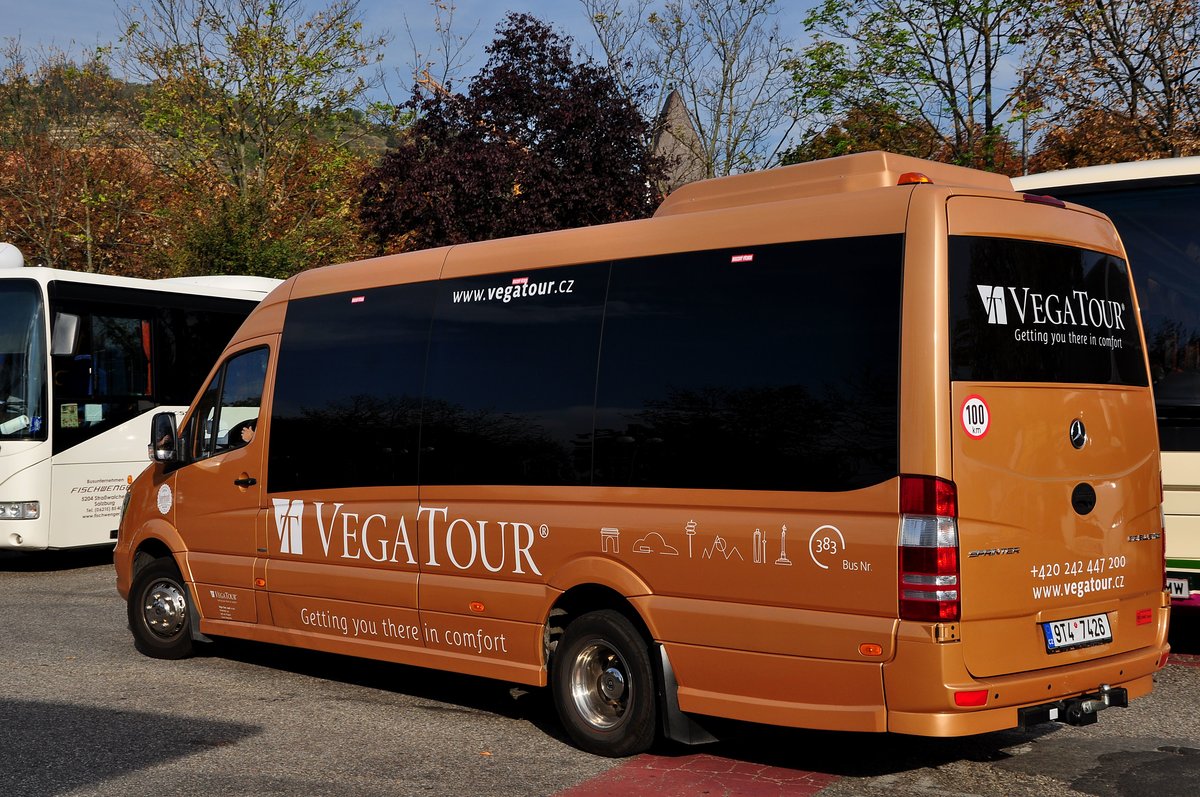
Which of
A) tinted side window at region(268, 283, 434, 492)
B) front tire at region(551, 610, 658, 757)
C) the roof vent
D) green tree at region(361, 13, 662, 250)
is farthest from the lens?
green tree at region(361, 13, 662, 250)

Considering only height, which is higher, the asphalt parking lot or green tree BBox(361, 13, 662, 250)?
green tree BBox(361, 13, 662, 250)

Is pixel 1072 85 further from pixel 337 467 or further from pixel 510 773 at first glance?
pixel 510 773

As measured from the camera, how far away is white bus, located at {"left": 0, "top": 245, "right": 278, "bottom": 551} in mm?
14016

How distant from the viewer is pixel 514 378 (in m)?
7.30

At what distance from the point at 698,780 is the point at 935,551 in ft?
5.39

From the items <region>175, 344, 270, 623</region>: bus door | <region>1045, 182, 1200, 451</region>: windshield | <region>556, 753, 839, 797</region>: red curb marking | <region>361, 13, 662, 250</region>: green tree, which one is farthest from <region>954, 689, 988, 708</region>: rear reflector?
<region>361, 13, 662, 250</region>: green tree

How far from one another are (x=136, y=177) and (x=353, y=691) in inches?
1261

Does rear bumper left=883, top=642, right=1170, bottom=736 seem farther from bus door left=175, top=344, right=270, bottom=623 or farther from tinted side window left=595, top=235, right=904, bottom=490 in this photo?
bus door left=175, top=344, right=270, bottom=623

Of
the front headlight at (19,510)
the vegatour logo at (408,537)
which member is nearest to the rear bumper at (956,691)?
the vegatour logo at (408,537)

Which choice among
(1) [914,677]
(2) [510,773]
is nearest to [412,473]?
(2) [510,773]

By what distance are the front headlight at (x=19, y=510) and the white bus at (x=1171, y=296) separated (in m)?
10.5

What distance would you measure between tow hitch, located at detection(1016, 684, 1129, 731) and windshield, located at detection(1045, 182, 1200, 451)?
3.22 metres

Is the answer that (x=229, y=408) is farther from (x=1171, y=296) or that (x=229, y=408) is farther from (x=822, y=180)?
(x=1171, y=296)

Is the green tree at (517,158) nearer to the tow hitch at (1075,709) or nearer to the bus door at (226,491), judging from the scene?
the bus door at (226,491)
